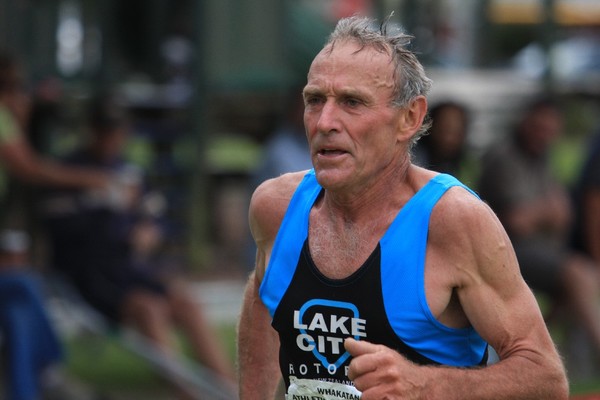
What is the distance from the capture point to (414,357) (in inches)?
120

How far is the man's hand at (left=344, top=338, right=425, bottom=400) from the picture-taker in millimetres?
2818

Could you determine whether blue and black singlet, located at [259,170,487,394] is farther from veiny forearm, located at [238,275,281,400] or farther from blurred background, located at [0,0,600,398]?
blurred background, located at [0,0,600,398]

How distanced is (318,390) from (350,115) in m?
0.71

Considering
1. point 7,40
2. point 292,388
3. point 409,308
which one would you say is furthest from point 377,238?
point 7,40

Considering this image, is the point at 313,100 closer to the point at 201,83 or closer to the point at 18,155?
the point at 18,155

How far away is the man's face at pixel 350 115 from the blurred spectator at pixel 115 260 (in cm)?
516

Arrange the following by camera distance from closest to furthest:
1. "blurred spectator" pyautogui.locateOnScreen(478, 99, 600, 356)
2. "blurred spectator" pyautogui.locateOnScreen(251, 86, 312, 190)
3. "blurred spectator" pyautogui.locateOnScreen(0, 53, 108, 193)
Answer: "blurred spectator" pyautogui.locateOnScreen(251, 86, 312, 190), "blurred spectator" pyautogui.locateOnScreen(0, 53, 108, 193), "blurred spectator" pyautogui.locateOnScreen(478, 99, 600, 356)

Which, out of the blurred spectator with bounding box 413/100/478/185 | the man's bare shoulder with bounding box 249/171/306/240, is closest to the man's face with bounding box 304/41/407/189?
the man's bare shoulder with bounding box 249/171/306/240

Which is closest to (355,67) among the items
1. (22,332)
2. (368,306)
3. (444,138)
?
(368,306)

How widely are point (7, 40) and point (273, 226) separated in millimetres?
10122

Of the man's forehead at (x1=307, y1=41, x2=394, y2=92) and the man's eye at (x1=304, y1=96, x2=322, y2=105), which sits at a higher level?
the man's forehead at (x1=307, y1=41, x2=394, y2=92)

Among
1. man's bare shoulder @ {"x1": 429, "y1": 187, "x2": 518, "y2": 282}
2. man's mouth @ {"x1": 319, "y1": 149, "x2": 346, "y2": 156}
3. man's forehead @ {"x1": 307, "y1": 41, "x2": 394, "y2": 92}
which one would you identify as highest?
man's forehead @ {"x1": 307, "y1": 41, "x2": 394, "y2": 92}

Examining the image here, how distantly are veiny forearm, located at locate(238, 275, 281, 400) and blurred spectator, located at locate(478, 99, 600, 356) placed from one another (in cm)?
504

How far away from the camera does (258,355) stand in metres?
3.47
